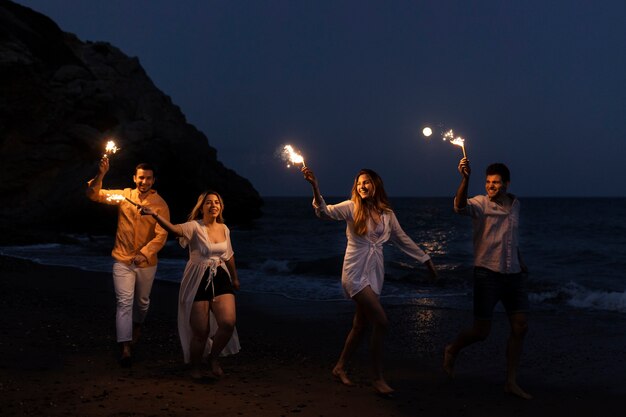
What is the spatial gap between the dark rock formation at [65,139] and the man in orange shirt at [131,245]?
22.7 metres

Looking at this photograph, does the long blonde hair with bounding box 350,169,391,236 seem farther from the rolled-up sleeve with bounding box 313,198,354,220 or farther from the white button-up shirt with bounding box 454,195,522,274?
the white button-up shirt with bounding box 454,195,522,274

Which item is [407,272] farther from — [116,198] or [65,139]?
[65,139]

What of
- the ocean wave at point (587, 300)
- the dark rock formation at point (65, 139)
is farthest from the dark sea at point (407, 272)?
the dark rock formation at point (65, 139)

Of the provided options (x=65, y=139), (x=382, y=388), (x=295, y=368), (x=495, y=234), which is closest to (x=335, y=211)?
(x=495, y=234)

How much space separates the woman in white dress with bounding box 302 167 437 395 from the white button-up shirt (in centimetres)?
55

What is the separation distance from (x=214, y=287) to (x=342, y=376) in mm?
1652

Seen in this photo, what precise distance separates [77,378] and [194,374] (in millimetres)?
1181

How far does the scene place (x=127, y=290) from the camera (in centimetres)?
740

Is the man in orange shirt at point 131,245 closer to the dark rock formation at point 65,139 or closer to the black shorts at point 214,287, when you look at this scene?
the black shorts at point 214,287

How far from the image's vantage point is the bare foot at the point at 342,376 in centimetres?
702

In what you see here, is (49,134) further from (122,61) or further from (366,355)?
(366,355)

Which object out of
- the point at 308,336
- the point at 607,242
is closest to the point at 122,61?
the point at 607,242

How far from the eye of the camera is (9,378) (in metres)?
6.61

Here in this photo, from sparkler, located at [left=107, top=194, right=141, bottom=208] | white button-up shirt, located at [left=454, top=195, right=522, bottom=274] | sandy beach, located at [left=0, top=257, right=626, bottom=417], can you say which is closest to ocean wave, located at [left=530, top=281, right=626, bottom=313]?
sandy beach, located at [left=0, top=257, right=626, bottom=417]
